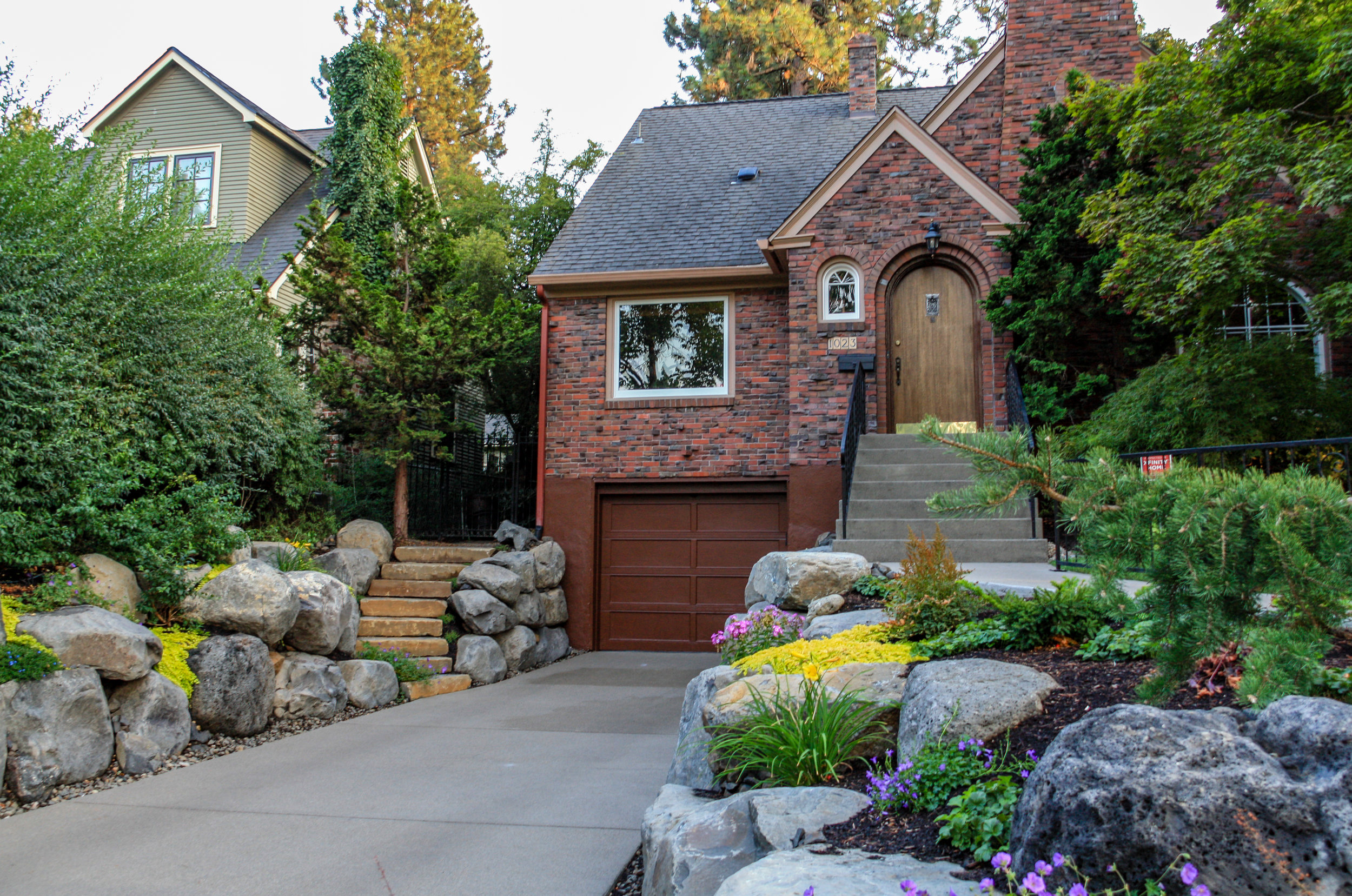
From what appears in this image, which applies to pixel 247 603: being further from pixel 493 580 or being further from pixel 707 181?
pixel 707 181

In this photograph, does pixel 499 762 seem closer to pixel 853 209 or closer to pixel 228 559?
pixel 228 559

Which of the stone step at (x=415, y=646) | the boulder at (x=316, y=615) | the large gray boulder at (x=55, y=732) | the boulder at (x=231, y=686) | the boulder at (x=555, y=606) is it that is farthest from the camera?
the boulder at (x=555, y=606)

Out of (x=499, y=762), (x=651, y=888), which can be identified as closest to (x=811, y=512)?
(x=499, y=762)

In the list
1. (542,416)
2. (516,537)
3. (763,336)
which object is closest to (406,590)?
(516,537)

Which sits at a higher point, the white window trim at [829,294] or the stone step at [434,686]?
the white window trim at [829,294]

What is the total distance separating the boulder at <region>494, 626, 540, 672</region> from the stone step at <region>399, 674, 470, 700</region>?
35.1 inches

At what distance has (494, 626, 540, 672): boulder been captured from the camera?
10.0 m

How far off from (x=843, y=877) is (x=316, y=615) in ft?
20.2

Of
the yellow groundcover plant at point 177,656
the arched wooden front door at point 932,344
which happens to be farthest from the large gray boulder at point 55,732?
the arched wooden front door at point 932,344

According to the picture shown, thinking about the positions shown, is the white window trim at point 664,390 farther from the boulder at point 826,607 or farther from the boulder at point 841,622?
the boulder at point 841,622

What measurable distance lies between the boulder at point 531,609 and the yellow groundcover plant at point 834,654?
5949mm

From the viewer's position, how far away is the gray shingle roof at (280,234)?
14125mm

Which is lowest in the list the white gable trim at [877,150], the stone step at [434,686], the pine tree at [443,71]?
the stone step at [434,686]

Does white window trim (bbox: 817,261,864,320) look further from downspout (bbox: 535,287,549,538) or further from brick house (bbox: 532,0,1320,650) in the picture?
downspout (bbox: 535,287,549,538)
